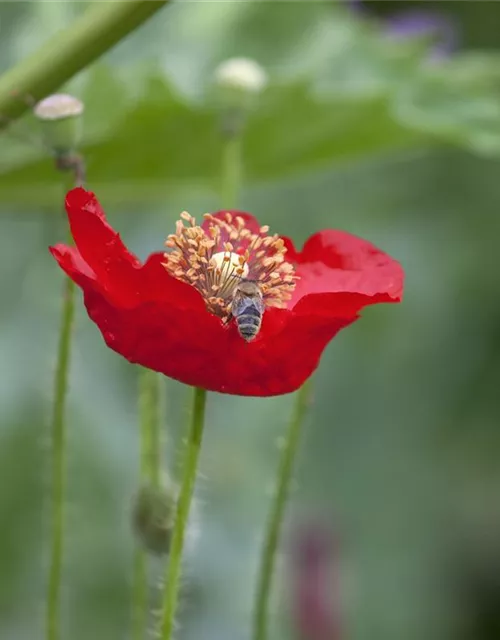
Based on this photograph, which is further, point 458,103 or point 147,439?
point 458,103

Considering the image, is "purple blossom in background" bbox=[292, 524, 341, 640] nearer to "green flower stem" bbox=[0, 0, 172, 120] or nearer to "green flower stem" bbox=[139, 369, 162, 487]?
"green flower stem" bbox=[139, 369, 162, 487]

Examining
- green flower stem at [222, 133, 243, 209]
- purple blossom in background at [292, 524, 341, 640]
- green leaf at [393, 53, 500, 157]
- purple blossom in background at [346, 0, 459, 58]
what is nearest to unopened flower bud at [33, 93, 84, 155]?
green flower stem at [222, 133, 243, 209]

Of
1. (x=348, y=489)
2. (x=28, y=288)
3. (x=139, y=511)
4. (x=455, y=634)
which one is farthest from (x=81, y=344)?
(x=139, y=511)

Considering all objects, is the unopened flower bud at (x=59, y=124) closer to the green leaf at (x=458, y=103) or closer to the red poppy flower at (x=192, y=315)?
the red poppy flower at (x=192, y=315)

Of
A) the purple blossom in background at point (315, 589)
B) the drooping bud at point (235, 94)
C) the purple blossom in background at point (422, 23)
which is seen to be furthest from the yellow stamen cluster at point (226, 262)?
the purple blossom in background at point (422, 23)

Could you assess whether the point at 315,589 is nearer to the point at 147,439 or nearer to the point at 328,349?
the point at 328,349

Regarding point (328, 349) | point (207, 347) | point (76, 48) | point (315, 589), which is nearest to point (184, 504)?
point (207, 347)
